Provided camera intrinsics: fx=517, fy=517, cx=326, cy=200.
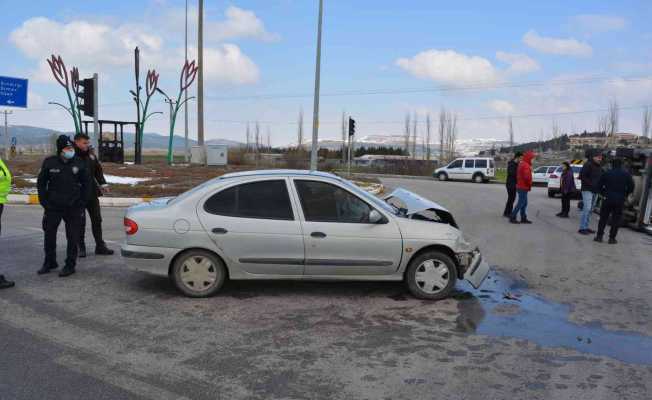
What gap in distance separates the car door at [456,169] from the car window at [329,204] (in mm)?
31405

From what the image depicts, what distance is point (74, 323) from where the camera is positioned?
490 centimetres

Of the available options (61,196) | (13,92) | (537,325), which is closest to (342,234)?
(537,325)

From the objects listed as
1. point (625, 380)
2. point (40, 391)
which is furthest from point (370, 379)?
point (40, 391)

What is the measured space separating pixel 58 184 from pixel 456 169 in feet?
105

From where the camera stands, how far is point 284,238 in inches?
222

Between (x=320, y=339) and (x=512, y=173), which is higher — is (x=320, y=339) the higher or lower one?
the lower one

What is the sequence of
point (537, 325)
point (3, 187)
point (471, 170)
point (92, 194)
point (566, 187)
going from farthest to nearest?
point (471, 170) < point (566, 187) < point (92, 194) < point (3, 187) < point (537, 325)

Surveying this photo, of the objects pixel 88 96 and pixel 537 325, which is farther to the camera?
pixel 88 96

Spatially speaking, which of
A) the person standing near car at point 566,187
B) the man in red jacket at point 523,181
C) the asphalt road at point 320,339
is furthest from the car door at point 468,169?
the asphalt road at point 320,339

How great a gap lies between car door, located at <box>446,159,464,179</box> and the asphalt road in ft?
95.0

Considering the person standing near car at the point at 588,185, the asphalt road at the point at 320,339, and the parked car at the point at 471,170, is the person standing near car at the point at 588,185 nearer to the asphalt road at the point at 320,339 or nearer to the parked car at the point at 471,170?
the asphalt road at the point at 320,339

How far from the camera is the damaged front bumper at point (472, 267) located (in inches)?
234

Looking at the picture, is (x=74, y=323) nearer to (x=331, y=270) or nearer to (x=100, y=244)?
(x=331, y=270)

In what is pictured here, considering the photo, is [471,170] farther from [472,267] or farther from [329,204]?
[329,204]
